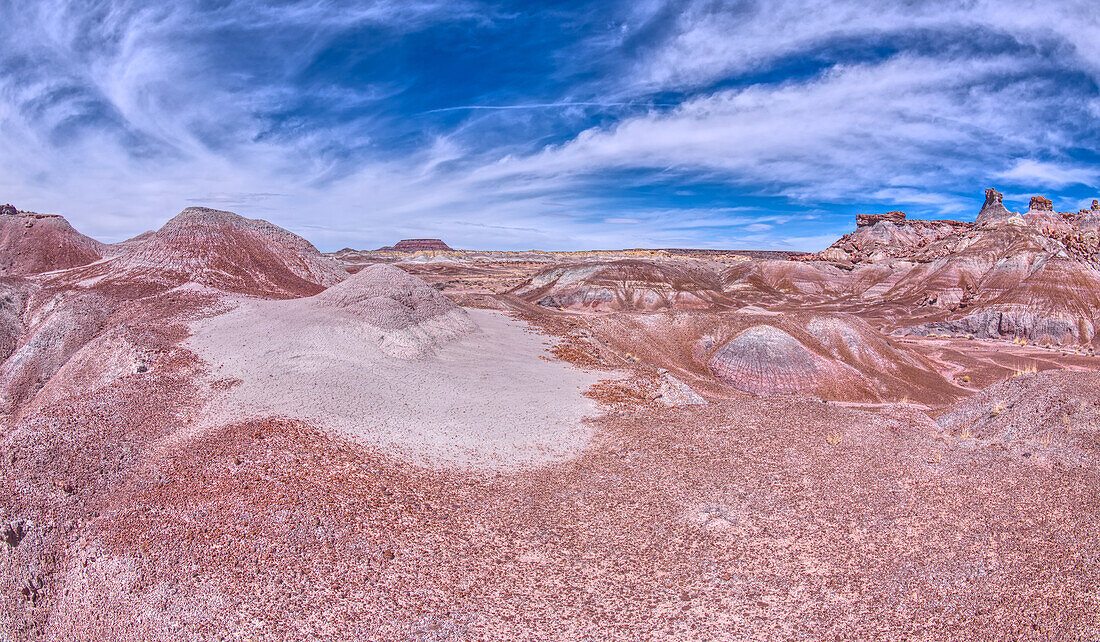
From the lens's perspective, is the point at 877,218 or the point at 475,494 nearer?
the point at 475,494

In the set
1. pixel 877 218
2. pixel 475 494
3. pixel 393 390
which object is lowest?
pixel 475 494

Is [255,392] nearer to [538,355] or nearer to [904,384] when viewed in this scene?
[538,355]

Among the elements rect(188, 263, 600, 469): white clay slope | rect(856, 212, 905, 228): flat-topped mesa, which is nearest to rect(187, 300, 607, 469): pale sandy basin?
rect(188, 263, 600, 469): white clay slope

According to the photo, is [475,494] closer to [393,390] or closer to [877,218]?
[393,390]

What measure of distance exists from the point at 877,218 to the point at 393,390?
141277 millimetres

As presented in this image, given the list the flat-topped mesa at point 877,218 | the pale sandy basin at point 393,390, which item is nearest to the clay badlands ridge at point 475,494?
the pale sandy basin at point 393,390

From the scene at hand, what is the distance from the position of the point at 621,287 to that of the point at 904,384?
99.0 feet

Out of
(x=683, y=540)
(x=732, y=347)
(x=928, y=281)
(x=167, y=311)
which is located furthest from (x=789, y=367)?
(x=928, y=281)

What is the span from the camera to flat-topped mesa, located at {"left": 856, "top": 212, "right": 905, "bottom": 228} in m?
118

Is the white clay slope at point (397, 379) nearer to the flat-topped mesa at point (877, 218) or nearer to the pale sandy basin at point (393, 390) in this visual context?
the pale sandy basin at point (393, 390)

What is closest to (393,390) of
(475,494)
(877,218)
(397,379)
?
(397,379)

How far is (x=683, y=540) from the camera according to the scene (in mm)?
5953

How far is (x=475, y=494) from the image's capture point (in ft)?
23.3

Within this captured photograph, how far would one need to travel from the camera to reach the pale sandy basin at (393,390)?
8422 mm
